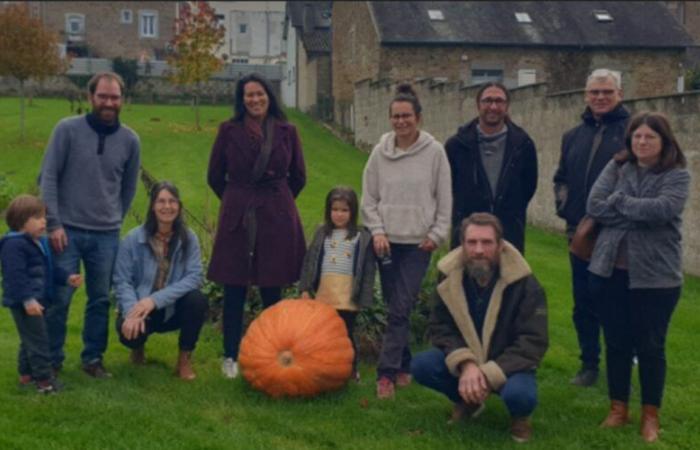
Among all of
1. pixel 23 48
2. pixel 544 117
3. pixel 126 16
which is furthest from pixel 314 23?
pixel 544 117

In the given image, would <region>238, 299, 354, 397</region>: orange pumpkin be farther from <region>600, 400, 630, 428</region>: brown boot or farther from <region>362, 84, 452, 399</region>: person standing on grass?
<region>600, 400, 630, 428</region>: brown boot

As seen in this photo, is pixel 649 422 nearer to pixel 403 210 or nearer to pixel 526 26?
pixel 403 210

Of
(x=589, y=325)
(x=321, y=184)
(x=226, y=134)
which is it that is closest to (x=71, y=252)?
(x=226, y=134)

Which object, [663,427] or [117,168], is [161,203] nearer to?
[117,168]

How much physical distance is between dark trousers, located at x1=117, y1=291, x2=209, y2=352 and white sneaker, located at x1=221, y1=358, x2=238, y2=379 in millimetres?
292

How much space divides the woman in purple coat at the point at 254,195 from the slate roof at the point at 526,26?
77.6ft

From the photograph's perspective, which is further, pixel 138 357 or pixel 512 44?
pixel 512 44

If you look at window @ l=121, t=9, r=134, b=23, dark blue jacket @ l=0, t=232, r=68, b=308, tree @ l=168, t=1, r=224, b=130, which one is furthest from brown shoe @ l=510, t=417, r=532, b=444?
window @ l=121, t=9, r=134, b=23

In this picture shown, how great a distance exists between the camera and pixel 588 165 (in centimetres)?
685

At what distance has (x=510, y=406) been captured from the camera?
5.79 meters

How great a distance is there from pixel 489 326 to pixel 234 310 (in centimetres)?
209

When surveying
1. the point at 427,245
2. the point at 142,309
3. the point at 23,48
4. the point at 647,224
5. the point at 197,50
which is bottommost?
the point at 142,309

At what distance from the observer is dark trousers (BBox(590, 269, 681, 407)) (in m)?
5.83

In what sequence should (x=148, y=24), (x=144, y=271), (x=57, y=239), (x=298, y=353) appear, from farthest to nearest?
(x=148, y=24) → (x=144, y=271) → (x=298, y=353) → (x=57, y=239)
